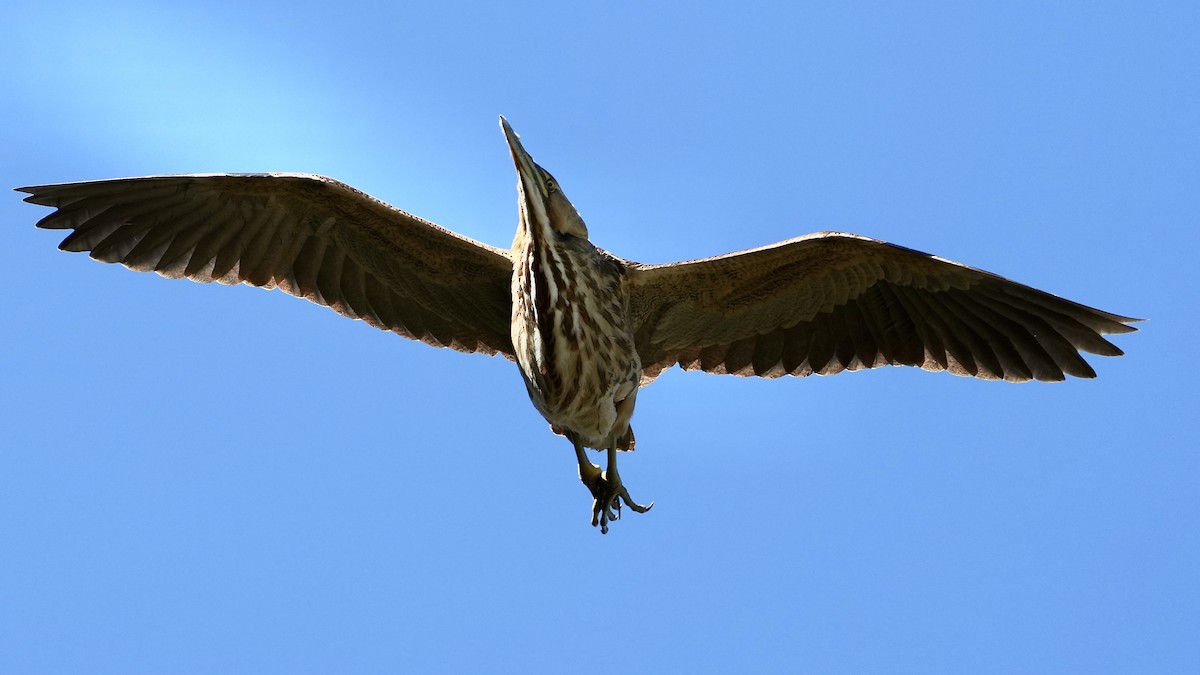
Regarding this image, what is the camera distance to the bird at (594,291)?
10.9 meters

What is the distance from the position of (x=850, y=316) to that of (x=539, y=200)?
8.25 feet

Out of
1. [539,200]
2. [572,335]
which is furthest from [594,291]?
[539,200]

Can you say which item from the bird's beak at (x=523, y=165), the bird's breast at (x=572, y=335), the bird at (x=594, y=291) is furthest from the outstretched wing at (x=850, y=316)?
the bird's beak at (x=523, y=165)

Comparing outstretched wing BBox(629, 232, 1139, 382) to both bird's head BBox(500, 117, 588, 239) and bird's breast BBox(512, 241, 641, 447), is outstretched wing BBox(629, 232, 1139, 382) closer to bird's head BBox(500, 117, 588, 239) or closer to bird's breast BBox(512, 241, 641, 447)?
bird's breast BBox(512, 241, 641, 447)

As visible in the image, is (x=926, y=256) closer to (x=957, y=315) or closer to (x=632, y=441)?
(x=957, y=315)

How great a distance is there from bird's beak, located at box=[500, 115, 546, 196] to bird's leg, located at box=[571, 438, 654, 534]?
1.88m

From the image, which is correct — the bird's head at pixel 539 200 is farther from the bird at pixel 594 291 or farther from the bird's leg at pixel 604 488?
the bird's leg at pixel 604 488

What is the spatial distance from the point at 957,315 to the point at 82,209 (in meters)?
6.15

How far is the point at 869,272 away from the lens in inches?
447

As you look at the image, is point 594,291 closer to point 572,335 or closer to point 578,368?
point 572,335

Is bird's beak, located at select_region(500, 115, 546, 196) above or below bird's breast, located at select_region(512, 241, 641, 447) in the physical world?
above

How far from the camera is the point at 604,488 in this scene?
11.5m

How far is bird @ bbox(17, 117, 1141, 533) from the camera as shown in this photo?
35.8 feet

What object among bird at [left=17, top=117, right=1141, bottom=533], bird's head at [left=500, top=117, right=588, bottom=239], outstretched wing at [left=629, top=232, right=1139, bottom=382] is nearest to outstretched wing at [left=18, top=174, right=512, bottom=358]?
bird at [left=17, top=117, right=1141, bottom=533]
